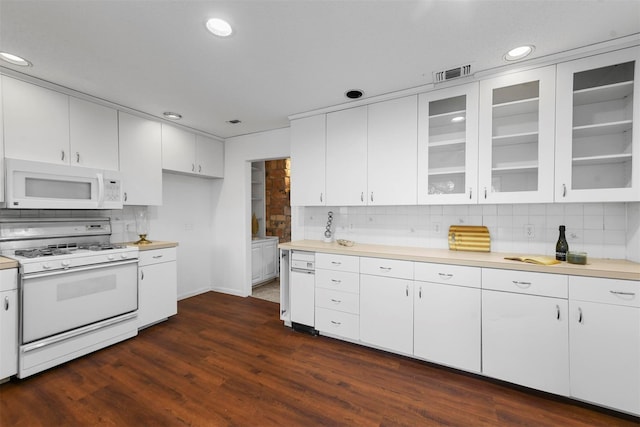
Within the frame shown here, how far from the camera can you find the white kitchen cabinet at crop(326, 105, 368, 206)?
2801mm

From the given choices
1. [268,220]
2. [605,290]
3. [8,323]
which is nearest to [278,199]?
[268,220]

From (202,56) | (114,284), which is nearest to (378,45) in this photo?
(202,56)

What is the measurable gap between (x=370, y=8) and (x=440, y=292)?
2092 millimetres

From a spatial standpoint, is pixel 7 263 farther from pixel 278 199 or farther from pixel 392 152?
pixel 278 199

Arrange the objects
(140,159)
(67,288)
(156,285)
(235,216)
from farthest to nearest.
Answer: (235,216)
(140,159)
(156,285)
(67,288)

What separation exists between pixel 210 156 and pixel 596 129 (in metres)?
4.31

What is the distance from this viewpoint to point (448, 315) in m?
2.18

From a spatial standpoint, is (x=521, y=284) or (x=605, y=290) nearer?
(x=605, y=290)

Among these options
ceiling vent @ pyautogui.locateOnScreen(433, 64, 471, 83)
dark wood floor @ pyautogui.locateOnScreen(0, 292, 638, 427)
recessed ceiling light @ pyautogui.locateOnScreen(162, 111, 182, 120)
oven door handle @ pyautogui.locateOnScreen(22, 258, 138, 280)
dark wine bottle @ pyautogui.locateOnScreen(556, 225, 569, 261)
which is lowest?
dark wood floor @ pyautogui.locateOnScreen(0, 292, 638, 427)

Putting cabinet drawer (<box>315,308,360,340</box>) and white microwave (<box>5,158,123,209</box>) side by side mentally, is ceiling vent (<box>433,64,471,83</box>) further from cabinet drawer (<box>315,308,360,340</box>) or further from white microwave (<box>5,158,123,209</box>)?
white microwave (<box>5,158,123,209</box>)

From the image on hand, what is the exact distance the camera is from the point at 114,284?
8.58 ft

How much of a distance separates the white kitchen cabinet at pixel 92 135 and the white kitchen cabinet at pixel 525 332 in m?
3.84

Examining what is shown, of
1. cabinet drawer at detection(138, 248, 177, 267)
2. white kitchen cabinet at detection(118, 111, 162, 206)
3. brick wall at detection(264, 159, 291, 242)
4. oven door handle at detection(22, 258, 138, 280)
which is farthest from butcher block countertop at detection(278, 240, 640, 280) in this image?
brick wall at detection(264, 159, 291, 242)

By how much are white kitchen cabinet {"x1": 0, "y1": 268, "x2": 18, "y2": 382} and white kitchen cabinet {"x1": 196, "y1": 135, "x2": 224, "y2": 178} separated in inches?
89.2
